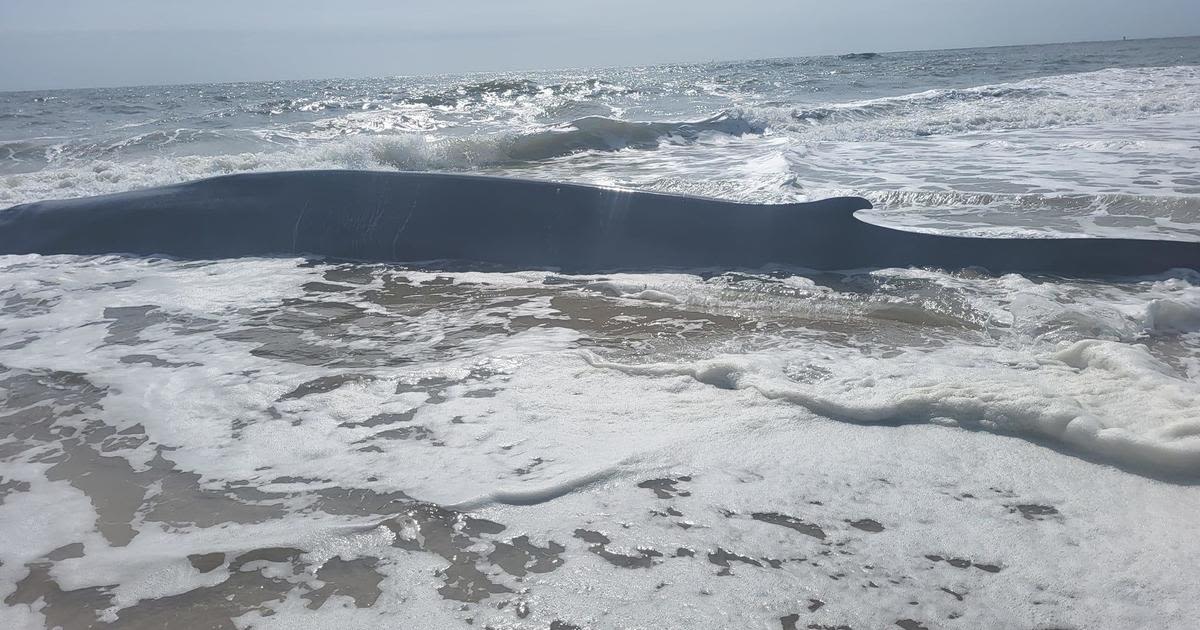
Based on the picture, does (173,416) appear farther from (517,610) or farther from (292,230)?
(292,230)

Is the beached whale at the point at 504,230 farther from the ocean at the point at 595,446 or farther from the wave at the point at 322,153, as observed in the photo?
the wave at the point at 322,153

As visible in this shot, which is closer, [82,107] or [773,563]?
[773,563]

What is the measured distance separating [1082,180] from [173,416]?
293 inches

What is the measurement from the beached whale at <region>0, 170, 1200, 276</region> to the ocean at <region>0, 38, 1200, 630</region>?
0.62 feet

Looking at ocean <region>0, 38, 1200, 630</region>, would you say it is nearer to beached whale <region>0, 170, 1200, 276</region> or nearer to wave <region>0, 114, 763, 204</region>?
beached whale <region>0, 170, 1200, 276</region>

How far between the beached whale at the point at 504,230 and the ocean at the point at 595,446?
19 centimetres

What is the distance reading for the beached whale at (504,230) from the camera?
14.0 ft

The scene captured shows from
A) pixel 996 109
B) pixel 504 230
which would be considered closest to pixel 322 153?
pixel 504 230

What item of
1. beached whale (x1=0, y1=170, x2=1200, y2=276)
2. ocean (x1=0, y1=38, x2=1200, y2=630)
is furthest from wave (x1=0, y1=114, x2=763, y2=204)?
ocean (x1=0, y1=38, x2=1200, y2=630)

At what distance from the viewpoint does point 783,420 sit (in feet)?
8.34

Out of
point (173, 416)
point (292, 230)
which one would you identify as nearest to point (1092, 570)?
point (173, 416)

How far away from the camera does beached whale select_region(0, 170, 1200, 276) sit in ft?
14.0

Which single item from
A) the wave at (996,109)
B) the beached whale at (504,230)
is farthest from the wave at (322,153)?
the beached whale at (504,230)

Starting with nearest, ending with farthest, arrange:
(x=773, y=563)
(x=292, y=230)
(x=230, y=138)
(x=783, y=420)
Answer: (x=773, y=563) → (x=783, y=420) → (x=292, y=230) → (x=230, y=138)
